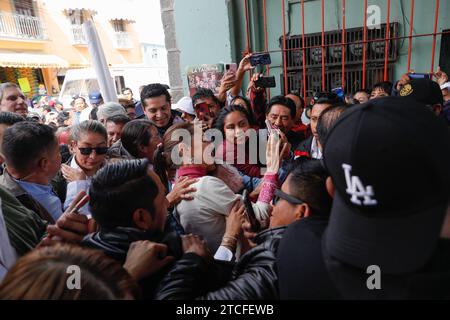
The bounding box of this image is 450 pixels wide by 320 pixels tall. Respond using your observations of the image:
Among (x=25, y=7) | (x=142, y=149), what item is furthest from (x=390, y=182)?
(x=25, y=7)

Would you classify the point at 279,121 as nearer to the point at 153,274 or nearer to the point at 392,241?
the point at 153,274

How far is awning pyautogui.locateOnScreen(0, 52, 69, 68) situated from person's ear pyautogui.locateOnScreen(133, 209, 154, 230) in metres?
15.1

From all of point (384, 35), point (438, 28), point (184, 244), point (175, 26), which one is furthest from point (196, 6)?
point (184, 244)

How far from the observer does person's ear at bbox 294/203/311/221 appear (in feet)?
3.64

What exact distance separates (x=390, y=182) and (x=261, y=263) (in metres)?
0.52

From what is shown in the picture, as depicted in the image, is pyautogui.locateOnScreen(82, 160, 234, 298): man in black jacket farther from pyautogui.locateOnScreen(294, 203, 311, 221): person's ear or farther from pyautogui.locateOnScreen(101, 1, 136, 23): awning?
pyautogui.locateOnScreen(101, 1, 136, 23): awning

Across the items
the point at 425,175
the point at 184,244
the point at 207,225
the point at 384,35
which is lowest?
the point at 207,225

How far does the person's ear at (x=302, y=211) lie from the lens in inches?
43.6

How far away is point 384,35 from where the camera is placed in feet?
15.1

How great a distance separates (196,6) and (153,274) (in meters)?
4.53

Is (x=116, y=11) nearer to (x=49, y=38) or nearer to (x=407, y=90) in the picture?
(x=49, y=38)

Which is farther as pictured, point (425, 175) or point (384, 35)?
point (384, 35)

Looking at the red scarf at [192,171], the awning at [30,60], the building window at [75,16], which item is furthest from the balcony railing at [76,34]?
the red scarf at [192,171]

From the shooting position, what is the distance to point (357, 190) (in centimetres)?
62
